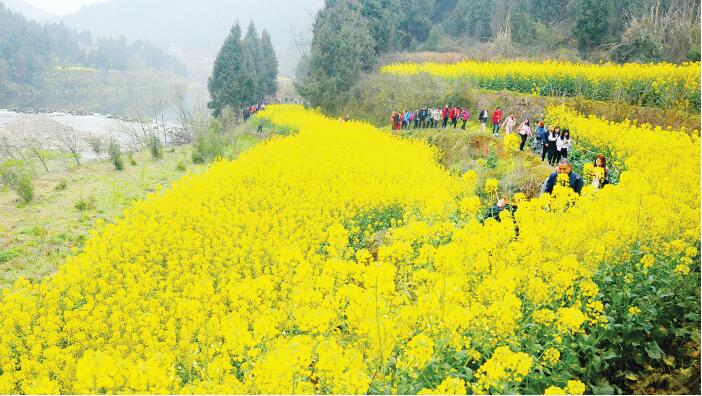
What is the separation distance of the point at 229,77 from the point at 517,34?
25861 millimetres

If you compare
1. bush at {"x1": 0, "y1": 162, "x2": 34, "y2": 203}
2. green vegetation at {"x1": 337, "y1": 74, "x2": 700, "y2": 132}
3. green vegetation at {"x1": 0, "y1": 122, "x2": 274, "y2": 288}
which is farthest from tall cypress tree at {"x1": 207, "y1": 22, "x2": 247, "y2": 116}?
bush at {"x1": 0, "y1": 162, "x2": 34, "y2": 203}

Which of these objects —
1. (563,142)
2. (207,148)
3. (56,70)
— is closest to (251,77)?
(207,148)

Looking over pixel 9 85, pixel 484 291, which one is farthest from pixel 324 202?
pixel 9 85

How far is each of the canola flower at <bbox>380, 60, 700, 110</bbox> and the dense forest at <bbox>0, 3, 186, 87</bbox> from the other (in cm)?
8186

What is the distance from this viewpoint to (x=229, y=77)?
39656 mm

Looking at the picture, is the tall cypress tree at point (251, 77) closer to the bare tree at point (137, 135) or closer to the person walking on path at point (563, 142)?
the bare tree at point (137, 135)

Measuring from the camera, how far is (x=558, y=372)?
173 inches

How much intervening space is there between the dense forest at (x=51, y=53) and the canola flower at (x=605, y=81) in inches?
3223

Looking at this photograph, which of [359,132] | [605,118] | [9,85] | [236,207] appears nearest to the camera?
[236,207]

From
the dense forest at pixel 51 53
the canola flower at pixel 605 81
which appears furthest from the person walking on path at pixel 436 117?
the dense forest at pixel 51 53

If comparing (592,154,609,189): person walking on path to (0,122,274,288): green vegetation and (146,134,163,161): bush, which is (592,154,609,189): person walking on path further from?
(146,134,163,161): bush

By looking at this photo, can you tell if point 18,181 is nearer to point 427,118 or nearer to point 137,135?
point 137,135

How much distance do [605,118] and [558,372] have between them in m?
13.3

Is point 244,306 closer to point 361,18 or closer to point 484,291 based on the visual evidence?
point 484,291
